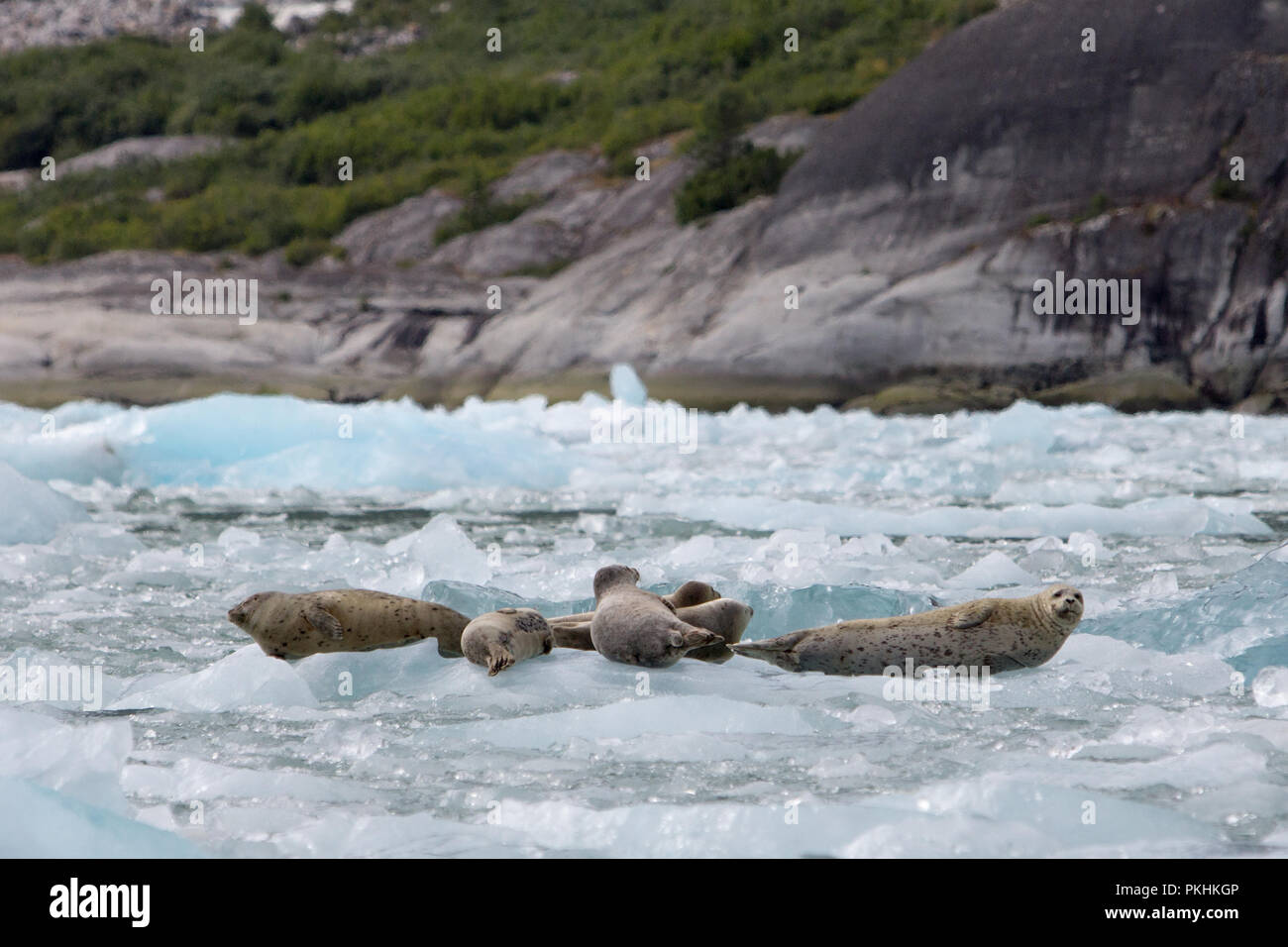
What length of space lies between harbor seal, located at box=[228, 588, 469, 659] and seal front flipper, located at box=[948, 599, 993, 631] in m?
1.56

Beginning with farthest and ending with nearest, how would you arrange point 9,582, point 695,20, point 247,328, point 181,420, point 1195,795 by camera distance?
1. point 695,20
2. point 247,328
3. point 181,420
4. point 9,582
5. point 1195,795

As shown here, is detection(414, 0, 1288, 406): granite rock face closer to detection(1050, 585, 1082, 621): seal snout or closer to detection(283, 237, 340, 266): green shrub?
detection(283, 237, 340, 266): green shrub

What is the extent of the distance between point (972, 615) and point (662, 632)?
3.17 feet

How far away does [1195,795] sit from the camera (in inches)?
109

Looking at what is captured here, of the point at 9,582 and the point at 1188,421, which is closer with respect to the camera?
the point at 9,582

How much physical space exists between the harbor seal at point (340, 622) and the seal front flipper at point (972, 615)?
1.56 meters

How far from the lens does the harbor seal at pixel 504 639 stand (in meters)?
3.76

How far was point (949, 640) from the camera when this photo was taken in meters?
3.94

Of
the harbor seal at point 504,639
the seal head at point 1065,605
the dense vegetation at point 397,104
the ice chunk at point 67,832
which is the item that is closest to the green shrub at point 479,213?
the dense vegetation at point 397,104

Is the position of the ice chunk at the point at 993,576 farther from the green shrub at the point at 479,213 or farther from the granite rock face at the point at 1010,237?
the green shrub at the point at 479,213

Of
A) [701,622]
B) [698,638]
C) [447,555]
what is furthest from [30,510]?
[698,638]
